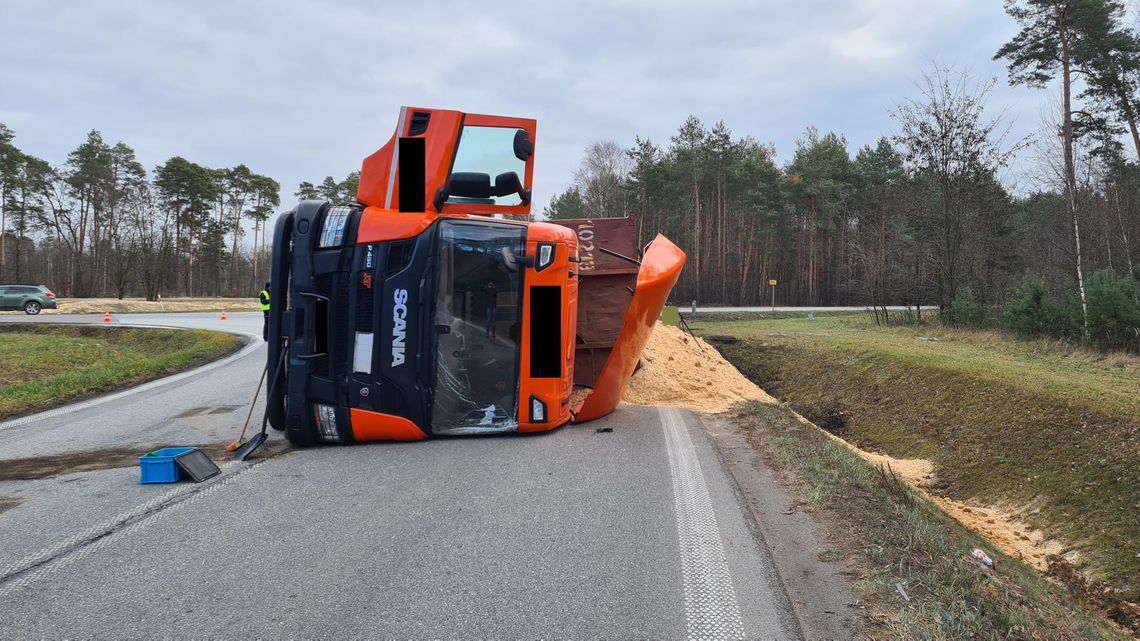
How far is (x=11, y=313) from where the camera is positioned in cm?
3166

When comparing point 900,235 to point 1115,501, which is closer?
point 1115,501

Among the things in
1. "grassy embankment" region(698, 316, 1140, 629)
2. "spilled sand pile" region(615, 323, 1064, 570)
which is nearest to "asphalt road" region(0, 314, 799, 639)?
"spilled sand pile" region(615, 323, 1064, 570)

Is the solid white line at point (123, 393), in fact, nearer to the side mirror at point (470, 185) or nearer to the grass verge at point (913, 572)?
the side mirror at point (470, 185)

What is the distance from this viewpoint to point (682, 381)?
10148mm

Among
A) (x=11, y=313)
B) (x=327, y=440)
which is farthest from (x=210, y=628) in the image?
(x=11, y=313)

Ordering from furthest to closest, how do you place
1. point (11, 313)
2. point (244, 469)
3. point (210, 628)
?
point (11, 313)
point (244, 469)
point (210, 628)

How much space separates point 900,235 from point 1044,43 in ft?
24.3

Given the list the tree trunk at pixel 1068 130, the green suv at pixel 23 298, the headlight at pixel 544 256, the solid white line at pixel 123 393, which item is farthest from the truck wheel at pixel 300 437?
the green suv at pixel 23 298

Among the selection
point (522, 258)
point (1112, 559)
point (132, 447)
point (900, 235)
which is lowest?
point (1112, 559)

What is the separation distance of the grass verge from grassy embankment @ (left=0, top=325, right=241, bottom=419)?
9.61 metres

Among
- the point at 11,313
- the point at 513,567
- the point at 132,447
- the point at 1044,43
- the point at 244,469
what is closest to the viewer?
the point at 513,567

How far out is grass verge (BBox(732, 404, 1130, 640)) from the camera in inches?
106

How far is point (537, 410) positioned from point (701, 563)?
298cm

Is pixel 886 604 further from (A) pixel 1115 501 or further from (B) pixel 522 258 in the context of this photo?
(A) pixel 1115 501
